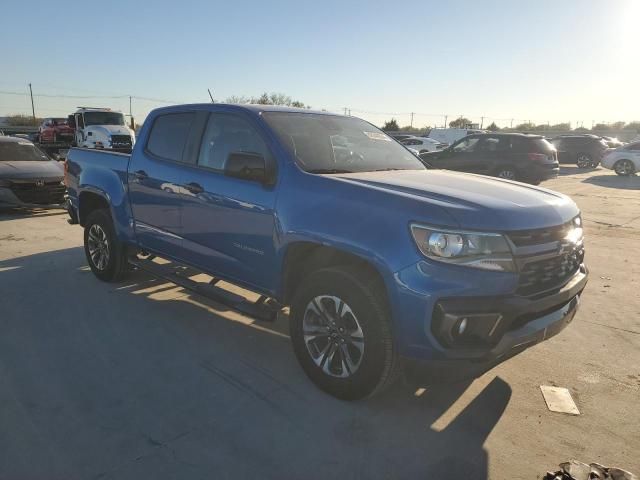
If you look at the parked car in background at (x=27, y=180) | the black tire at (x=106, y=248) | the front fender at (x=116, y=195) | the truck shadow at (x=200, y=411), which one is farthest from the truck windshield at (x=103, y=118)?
the truck shadow at (x=200, y=411)

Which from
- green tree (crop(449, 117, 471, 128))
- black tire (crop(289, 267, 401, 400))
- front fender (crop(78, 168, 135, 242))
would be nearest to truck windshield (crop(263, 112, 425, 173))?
black tire (crop(289, 267, 401, 400))

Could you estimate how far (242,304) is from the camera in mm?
3756

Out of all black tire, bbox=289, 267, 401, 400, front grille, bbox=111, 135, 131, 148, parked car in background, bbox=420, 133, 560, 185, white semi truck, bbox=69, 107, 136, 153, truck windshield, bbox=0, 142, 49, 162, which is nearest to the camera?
black tire, bbox=289, 267, 401, 400

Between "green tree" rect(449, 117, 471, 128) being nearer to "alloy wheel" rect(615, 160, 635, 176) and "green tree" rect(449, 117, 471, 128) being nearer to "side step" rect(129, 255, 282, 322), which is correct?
"alloy wheel" rect(615, 160, 635, 176)

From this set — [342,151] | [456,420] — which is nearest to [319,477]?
[456,420]

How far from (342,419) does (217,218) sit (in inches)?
71.5

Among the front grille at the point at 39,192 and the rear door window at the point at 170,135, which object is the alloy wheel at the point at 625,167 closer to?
the front grille at the point at 39,192

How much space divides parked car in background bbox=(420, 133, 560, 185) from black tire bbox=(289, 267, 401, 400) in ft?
39.5

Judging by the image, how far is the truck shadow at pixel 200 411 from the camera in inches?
103

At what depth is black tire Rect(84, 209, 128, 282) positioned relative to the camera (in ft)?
17.5

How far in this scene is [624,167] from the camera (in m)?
20.8

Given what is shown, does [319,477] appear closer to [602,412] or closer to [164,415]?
[164,415]

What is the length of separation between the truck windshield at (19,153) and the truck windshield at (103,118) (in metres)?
12.3

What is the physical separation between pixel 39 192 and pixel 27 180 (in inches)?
12.1
